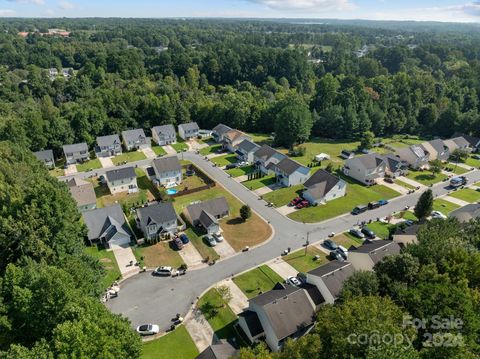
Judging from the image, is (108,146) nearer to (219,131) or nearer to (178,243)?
(219,131)

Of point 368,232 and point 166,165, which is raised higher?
point 166,165

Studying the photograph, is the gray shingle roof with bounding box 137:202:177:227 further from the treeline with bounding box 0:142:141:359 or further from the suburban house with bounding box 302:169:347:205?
the suburban house with bounding box 302:169:347:205

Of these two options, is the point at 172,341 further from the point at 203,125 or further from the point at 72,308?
the point at 203,125

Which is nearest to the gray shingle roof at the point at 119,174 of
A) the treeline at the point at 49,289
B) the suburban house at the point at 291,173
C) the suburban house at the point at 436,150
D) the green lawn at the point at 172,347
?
the treeline at the point at 49,289

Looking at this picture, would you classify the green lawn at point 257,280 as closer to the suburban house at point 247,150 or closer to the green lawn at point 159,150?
the suburban house at point 247,150

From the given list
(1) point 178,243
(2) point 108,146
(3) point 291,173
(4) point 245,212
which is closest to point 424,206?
(3) point 291,173
